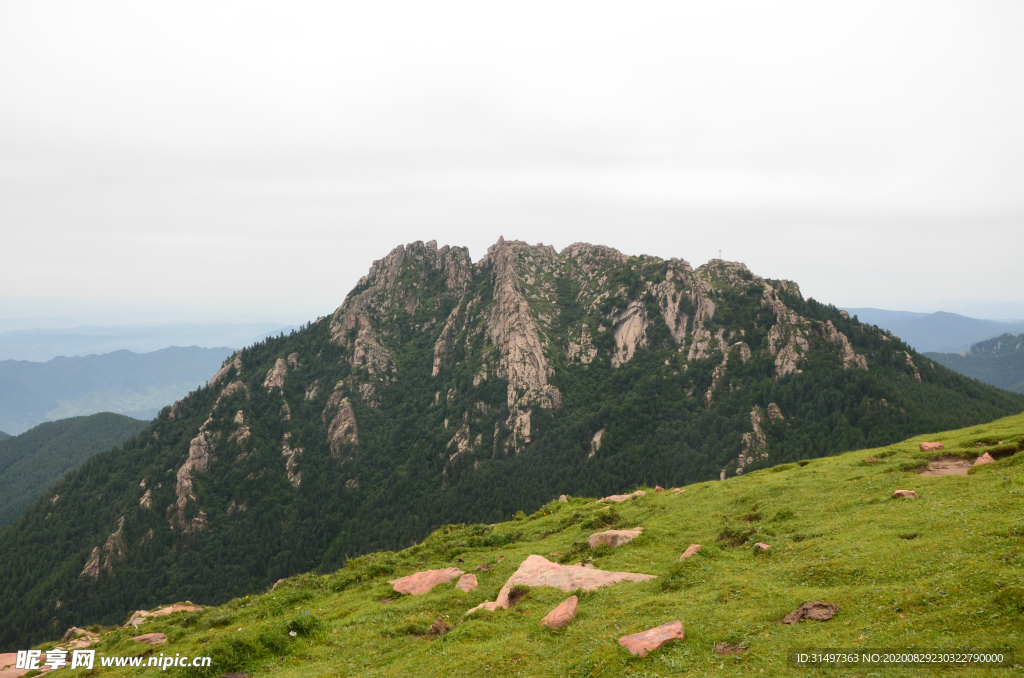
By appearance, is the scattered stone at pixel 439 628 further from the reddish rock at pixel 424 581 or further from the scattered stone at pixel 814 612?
the scattered stone at pixel 814 612

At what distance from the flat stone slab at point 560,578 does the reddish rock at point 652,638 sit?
9.20 metres

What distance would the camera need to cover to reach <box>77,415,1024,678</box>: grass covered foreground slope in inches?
710

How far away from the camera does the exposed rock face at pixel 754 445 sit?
147000 mm

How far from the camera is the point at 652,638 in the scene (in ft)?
65.7

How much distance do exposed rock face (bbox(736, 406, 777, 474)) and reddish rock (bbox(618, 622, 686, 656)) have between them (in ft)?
466

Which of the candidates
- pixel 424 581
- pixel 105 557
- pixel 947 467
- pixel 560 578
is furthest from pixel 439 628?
pixel 105 557

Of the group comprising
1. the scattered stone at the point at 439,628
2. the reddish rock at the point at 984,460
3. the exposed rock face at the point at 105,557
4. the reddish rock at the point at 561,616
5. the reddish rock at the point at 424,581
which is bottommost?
the exposed rock face at the point at 105,557

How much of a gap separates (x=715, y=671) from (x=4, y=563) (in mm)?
282141

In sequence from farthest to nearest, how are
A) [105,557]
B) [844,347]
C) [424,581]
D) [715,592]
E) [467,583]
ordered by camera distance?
[105,557], [844,347], [424,581], [467,583], [715,592]

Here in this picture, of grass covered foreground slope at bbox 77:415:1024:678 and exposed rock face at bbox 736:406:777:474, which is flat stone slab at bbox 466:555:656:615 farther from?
exposed rock face at bbox 736:406:777:474

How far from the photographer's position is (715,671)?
17250 millimetres

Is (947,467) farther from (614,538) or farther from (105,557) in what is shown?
(105,557)

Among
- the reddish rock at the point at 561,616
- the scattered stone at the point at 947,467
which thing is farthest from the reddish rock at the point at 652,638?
the scattered stone at the point at 947,467

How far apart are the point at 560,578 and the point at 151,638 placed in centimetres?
3279
